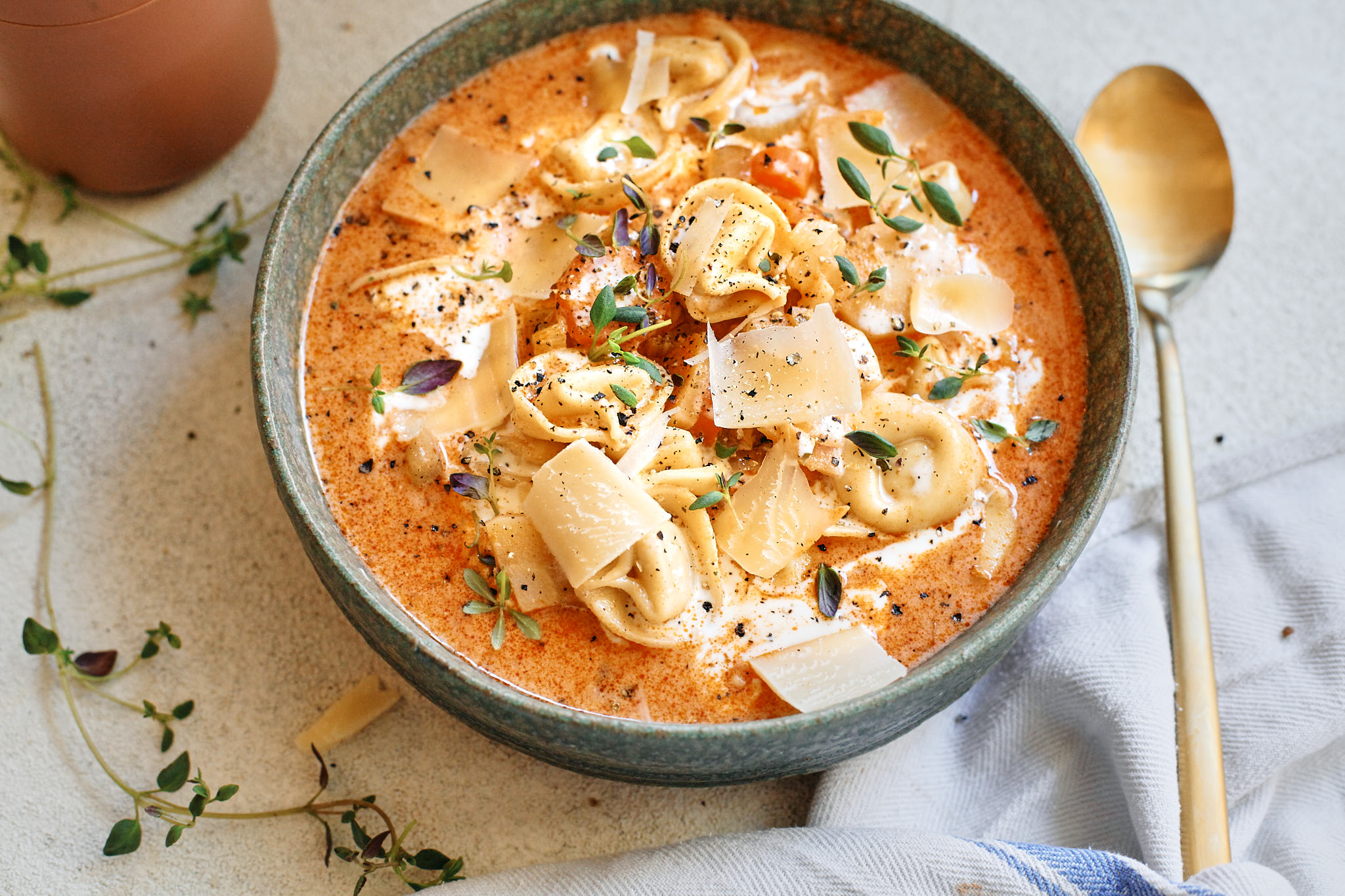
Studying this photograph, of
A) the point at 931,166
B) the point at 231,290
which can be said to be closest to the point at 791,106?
the point at 931,166

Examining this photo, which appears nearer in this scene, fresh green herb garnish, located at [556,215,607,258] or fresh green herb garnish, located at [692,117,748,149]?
fresh green herb garnish, located at [556,215,607,258]

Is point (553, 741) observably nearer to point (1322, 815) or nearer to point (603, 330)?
point (603, 330)

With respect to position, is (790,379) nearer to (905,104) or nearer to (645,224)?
(645,224)

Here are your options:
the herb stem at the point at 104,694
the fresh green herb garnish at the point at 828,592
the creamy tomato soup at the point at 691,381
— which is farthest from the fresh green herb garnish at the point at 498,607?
the herb stem at the point at 104,694

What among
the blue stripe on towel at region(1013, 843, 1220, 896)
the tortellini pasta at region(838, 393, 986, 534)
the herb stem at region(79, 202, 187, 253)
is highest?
the tortellini pasta at region(838, 393, 986, 534)

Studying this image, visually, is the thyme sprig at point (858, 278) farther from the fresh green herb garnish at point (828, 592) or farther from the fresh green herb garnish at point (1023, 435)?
the fresh green herb garnish at point (828, 592)

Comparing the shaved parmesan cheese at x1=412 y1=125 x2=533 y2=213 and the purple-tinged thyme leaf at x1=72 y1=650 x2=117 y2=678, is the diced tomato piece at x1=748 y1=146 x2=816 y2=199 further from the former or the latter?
the purple-tinged thyme leaf at x1=72 y1=650 x2=117 y2=678

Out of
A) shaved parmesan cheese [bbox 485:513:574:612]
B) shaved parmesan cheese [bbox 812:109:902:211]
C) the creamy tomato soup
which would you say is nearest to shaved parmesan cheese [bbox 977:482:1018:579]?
the creamy tomato soup
